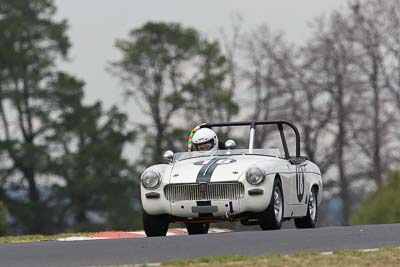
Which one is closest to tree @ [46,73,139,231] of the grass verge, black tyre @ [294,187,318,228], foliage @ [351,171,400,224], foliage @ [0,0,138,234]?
foliage @ [0,0,138,234]

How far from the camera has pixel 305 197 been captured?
750 inches

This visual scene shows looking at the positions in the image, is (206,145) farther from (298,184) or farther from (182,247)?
(182,247)

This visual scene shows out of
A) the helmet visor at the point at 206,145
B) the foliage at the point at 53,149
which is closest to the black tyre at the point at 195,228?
the helmet visor at the point at 206,145

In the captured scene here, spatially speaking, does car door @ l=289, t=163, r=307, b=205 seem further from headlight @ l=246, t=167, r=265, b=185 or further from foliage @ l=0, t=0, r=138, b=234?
foliage @ l=0, t=0, r=138, b=234

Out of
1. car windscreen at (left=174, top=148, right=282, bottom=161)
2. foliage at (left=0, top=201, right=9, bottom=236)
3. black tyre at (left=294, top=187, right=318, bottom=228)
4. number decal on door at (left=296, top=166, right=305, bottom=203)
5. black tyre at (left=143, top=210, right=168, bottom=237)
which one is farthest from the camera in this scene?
foliage at (left=0, top=201, right=9, bottom=236)

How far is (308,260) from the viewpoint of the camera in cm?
1217

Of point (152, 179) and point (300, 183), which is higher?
point (152, 179)

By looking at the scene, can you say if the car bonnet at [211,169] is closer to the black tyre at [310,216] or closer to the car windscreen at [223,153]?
the car windscreen at [223,153]

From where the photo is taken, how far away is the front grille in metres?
17.0

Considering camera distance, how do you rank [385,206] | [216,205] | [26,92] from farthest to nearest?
[26,92]
[385,206]
[216,205]

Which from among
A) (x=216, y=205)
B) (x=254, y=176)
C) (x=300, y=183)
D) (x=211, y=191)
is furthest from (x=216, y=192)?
(x=300, y=183)

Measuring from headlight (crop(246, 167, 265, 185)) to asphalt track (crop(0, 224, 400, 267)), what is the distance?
3.26 ft

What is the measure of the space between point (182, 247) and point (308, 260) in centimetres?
206

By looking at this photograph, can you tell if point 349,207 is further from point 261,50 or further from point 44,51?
point 44,51
